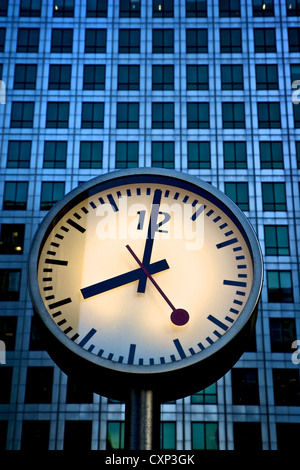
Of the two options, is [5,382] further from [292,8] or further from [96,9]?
[292,8]

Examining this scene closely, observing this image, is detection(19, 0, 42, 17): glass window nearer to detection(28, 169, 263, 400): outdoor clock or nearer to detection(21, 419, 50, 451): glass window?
detection(21, 419, 50, 451): glass window

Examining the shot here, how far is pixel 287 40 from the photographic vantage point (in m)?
40.8

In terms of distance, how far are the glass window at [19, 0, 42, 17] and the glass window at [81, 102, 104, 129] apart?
808 cm

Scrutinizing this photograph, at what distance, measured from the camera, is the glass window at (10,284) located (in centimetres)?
3575

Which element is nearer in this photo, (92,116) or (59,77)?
(92,116)

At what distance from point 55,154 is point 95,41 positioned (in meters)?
8.89

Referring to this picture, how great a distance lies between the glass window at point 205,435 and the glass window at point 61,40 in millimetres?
25811

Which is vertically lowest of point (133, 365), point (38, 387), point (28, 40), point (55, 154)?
point (38, 387)

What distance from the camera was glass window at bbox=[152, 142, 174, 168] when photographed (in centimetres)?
3825

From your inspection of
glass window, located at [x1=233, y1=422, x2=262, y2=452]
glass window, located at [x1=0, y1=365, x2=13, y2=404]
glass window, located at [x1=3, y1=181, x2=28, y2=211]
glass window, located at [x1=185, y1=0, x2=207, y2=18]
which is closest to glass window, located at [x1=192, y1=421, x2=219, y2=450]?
glass window, located at [x1=233, y1=422, x2=262, y2=452]

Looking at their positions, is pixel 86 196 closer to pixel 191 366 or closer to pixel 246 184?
pixel 191 366

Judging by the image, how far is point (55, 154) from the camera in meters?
38.5

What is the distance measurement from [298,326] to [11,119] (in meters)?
A: 22.5

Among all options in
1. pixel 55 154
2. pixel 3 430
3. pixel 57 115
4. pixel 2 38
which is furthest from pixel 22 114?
pixel 3 430
